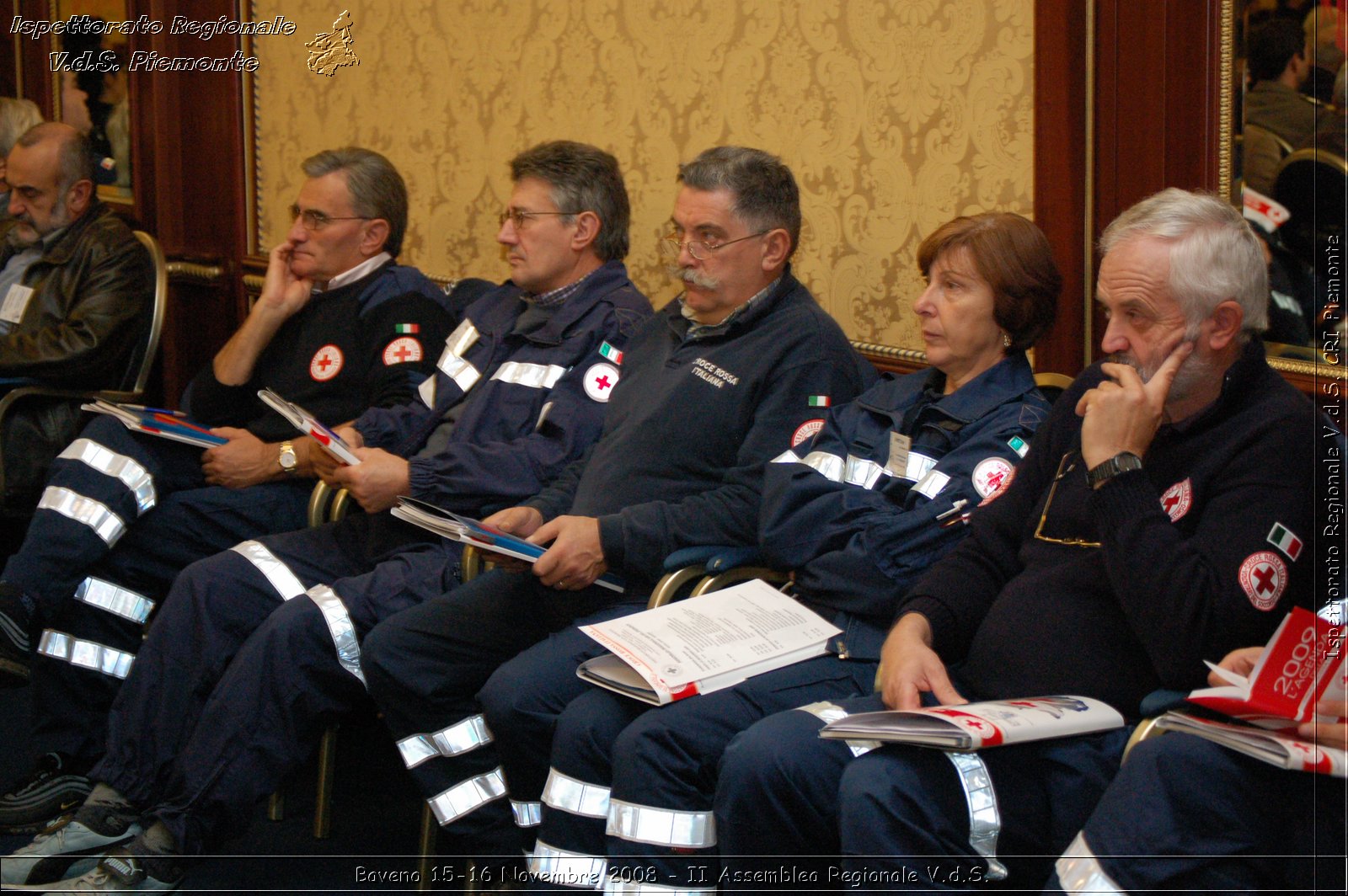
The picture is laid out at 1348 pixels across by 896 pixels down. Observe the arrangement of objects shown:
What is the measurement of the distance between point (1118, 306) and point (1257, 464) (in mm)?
342

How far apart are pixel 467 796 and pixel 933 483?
1.18 metres

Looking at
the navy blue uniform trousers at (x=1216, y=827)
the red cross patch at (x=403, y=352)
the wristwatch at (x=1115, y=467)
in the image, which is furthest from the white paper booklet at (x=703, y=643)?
the red cross patch at (x=403, y=352)

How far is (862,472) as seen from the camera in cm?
257

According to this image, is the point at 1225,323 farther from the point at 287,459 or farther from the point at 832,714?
the point at 287,459

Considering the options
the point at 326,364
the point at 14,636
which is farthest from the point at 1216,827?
the point at 14,636

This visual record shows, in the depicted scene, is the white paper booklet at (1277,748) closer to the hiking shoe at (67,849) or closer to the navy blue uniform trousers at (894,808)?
the navy blue uniform trousers at (894,808)

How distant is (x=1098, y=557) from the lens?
210 centimetres

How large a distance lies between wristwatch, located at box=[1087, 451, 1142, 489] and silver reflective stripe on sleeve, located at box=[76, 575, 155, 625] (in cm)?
258

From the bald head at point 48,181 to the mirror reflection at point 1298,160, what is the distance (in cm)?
360

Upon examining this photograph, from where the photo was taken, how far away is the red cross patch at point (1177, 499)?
202 cm

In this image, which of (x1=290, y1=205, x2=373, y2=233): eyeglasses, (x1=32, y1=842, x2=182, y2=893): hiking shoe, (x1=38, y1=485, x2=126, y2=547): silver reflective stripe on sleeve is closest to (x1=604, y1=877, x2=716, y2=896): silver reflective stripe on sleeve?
(x1=32, y1=842, x2=182, y2=893): hiking shoe

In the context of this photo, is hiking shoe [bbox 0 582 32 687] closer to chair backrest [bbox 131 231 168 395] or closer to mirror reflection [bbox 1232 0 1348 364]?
chair backrest [bbox 131 231 168 395]

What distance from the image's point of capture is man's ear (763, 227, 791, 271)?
9.74ft

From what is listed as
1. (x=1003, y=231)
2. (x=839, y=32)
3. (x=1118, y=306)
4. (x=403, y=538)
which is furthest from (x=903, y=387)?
(x=403, y=538)
